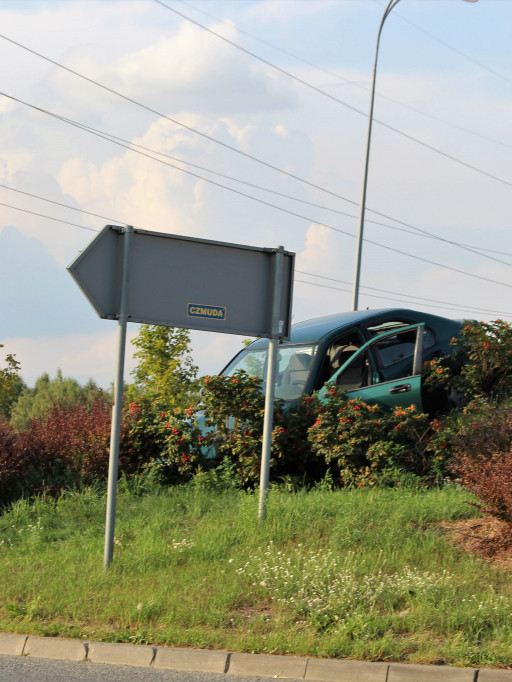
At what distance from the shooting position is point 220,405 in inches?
398

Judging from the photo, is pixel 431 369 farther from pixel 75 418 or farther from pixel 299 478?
pixel 75 418

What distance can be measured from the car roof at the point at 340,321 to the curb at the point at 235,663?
6936 millimetres

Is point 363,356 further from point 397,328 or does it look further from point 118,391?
point 118,391

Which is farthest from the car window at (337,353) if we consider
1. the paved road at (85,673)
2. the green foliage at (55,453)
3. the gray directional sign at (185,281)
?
the paved road at (85,673)

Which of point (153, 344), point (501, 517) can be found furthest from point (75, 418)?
point (153, 344)

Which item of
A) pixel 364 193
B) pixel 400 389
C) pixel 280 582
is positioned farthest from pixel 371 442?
pixel 364 193

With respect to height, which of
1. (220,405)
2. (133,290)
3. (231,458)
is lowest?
(231,458)

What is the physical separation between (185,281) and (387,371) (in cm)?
469

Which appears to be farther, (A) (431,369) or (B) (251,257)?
(A) (431,369)

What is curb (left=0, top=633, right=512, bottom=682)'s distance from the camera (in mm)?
4902

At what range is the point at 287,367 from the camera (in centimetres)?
1183

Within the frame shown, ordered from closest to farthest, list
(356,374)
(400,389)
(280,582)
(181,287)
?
(280,582) < (181,287) < (400,389) < (356,374)

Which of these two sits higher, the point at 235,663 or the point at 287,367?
the point at 287,367

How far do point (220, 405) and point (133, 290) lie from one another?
3.06 metres
